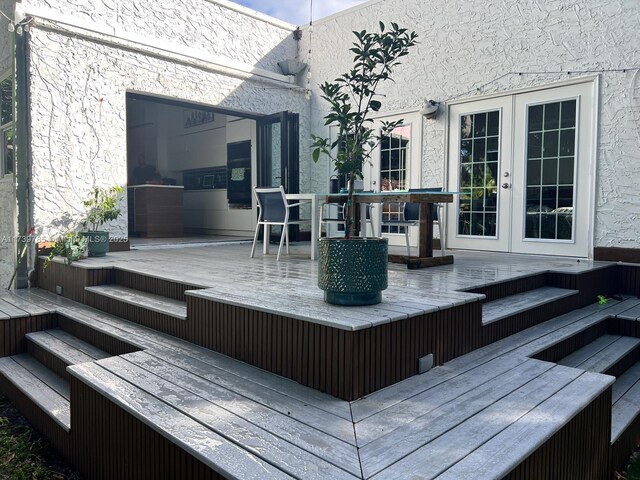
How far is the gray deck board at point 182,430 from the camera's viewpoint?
1433 millimetres

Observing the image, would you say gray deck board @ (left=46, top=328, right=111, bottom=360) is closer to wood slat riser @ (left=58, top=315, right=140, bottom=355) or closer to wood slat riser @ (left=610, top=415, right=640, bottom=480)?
wood slat riser @ (left=58, top=315, right=140, bottom=355)

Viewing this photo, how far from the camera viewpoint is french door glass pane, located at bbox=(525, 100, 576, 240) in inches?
206

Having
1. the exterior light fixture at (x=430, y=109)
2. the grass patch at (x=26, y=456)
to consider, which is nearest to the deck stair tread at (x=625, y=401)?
the grass patch at (x=26, y=456)

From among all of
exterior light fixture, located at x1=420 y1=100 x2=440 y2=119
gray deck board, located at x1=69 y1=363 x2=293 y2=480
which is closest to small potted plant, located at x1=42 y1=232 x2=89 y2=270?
gray deck board, located at x1=69 y1=363 x2=293 y2=480

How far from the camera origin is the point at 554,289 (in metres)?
3.92

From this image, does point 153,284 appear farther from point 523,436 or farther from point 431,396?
point 523,436

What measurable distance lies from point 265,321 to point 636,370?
2563 millimetres

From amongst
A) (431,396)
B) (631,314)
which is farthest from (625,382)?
(431,396)

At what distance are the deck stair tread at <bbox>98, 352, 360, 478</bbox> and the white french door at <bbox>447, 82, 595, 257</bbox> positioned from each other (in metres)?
4.41

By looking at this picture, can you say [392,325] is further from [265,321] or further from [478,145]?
[478,145]

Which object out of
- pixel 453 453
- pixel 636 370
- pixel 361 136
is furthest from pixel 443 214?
pixel 453 453

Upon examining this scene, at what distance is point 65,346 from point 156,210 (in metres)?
5.54

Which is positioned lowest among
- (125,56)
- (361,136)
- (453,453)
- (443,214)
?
(453,453)

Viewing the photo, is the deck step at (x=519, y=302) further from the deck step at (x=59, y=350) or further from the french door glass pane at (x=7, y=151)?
the french door glass pane at (x=7, y=151)
